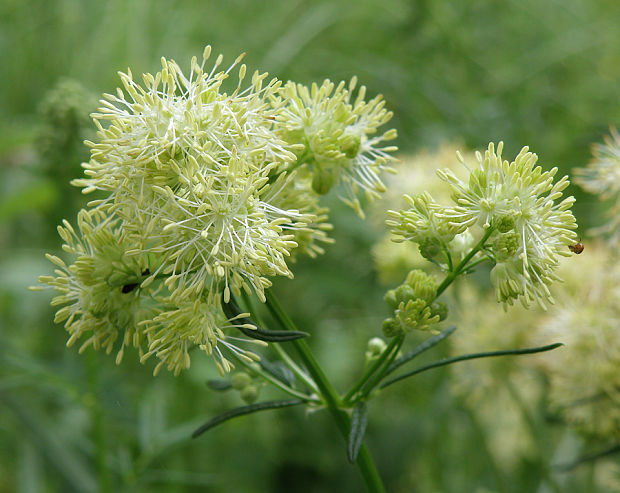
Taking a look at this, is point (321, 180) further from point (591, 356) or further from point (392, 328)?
point (591, 356)

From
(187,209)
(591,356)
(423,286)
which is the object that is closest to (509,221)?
(423,286)

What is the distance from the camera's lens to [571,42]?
2275mm

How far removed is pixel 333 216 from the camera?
1731 millimetres

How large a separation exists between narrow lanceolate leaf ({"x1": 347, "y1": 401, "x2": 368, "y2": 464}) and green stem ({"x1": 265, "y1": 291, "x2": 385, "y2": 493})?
1.3 inches

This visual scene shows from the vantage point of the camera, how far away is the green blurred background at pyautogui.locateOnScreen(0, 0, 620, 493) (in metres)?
1.42

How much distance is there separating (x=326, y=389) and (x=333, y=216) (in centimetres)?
98

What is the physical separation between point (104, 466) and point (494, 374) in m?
0.77

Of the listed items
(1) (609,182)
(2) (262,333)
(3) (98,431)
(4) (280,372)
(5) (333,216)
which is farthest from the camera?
(5) (333,216)

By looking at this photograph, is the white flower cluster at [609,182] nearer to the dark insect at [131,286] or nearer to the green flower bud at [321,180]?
the green flower bud at [321,180]

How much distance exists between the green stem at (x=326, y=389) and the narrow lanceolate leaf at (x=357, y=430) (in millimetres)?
34

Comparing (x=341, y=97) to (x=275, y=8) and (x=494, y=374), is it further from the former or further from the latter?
(x=275, y=8)

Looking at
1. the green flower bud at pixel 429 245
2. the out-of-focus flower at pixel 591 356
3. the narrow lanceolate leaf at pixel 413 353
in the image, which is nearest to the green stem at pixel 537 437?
the out-of-focus flower at pixel 591 356


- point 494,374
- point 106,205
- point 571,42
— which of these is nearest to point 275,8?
point 571,42

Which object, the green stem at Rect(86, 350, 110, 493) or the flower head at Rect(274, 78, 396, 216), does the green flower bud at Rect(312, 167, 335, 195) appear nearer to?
the flower head at Rect(274, 78, 396, 216)
